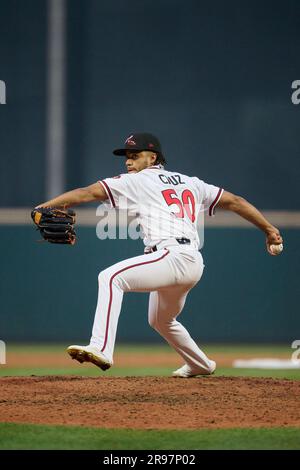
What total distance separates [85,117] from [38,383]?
4.33 m

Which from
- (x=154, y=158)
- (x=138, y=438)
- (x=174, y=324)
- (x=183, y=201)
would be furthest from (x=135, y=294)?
(x=138, y=438)

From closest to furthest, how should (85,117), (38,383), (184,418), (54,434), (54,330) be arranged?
1. (54,434)
2. (184,418)
3. (38,383)
4. (54,330)
5. (85,117)

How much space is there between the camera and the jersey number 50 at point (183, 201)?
4906 mm

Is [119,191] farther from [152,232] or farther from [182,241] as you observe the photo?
[182,241]

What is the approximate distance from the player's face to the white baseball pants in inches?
24.7

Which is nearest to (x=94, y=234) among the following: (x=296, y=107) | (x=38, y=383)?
(x=296, y=107)

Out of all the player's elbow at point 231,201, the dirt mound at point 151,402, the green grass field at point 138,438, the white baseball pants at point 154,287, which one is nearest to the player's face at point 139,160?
the player's elbow at point 231,201

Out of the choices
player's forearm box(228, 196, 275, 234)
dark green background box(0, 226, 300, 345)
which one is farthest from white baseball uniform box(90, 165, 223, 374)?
dark green background box(0, 226, 300, 345)

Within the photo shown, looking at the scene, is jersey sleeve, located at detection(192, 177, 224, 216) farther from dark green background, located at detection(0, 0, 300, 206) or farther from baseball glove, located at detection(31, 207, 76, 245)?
dark green background, located at detection(0, 0, 300, 206)

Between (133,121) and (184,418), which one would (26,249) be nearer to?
(133,121)

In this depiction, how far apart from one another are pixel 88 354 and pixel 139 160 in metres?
1.37

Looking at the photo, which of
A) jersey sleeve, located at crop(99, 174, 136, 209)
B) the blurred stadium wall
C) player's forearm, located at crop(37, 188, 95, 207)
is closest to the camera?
player's forearm, located at crop(37, 188, 95, 207)

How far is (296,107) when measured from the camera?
920 cm

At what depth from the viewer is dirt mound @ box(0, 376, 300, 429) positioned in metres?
4.16
